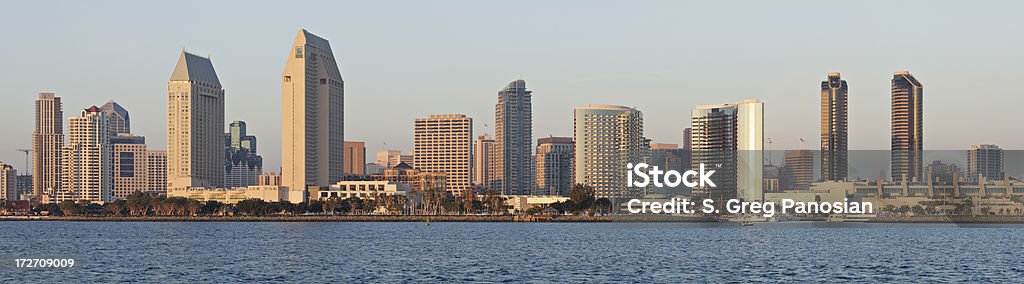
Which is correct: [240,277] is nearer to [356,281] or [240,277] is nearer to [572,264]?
[356,281]

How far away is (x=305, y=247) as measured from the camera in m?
123

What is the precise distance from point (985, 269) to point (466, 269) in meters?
34.5

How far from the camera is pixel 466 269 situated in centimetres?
8994

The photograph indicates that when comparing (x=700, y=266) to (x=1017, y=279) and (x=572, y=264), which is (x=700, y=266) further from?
(x=1017, y=279)

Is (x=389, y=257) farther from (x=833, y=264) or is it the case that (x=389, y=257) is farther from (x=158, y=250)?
(x=833, y=264)

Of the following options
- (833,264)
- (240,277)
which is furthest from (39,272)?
(833,264)

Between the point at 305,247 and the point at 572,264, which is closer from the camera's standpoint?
the point at 572,264

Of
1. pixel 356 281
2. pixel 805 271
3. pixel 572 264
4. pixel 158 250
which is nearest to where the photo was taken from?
pixel 356 281

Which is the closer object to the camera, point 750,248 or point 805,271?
point 805,271

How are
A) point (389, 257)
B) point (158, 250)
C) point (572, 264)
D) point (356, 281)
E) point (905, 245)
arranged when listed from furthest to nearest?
point (905, 245) → point (158, 250) → point (389, 257) → point (572, 264) → point (356, 281)

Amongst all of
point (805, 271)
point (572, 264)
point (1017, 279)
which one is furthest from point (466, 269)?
point (1017, 279)

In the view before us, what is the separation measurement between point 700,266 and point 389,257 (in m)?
24.5

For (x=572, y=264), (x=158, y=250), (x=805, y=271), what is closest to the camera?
(x=805, y=271)

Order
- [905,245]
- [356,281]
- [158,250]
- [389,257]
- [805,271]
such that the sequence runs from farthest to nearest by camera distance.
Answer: [905,245]
[158,250]
[389,257]
[805,271]
[356,281]
